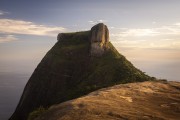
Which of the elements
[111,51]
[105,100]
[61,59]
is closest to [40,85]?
[61,59]

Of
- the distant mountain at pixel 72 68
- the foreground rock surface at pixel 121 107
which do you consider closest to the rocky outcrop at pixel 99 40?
the distant mountain at pixel 72 68

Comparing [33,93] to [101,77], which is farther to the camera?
[33,93]

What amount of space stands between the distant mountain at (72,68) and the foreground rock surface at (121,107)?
2268 inches

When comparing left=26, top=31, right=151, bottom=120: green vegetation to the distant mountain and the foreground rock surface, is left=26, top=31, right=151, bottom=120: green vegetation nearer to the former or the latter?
the distant mountain

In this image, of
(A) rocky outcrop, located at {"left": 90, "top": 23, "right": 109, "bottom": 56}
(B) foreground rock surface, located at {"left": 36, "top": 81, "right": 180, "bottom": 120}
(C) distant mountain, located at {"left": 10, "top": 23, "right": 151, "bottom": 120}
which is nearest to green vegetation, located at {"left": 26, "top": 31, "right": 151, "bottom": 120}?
(C) distant mountain, located at {"left": 10, "top": 23, "right": 151, "bottom": 120}

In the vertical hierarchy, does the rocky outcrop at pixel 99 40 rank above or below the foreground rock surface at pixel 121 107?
above

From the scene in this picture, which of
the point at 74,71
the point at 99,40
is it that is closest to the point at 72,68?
the point at 74,71

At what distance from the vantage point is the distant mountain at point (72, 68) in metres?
84.6

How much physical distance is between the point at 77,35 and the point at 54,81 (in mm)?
26460

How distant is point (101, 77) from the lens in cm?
7919

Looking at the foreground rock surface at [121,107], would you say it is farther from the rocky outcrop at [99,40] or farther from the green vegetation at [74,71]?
the rocky outcrop at [99,40]

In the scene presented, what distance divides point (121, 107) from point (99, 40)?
78387mm

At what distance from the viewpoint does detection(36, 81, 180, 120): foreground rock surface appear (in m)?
15.4

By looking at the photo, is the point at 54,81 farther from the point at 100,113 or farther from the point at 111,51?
the point at 100,113
